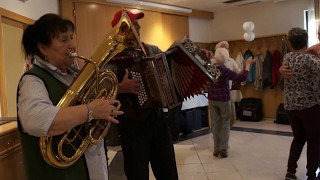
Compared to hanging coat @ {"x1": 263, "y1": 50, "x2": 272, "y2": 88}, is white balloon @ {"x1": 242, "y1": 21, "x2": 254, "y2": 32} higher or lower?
higher

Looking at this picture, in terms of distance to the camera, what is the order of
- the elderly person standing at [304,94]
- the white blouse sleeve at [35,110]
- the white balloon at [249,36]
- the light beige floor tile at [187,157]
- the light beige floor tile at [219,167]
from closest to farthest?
the white blouse sleeve at [35,110]
the elderly person standing at [304,94]
the light beige floor tile at [219,167]
the light beige floor tile at [187,157]
the white balloon at [249,36]

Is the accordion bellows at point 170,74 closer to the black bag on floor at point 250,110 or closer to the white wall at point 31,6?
the white wall at point 31,6

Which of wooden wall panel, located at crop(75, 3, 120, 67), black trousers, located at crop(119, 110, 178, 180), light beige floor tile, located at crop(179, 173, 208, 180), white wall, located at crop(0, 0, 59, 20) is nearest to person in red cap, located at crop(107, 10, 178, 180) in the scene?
black trousers, located at crop(119, 110, 178, 180)

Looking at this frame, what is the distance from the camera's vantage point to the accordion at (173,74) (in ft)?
4.99

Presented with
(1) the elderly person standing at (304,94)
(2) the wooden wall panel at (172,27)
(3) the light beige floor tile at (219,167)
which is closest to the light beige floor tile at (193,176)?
(3) the light beige floor tile at (219,167)

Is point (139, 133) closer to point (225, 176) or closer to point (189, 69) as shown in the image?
point (189, 69)

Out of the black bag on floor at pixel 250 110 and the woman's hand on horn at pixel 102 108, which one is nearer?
the woman's hand on horn at pixel 102 108

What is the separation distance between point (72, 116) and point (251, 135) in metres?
4.00

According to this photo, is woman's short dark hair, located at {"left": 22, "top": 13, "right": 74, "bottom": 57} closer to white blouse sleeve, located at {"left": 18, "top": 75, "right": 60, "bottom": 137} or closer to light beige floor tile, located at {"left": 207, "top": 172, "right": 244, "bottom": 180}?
white blouse sleeve, located at {"left": 18, "top": 75, "right": 60, "bottom": 137}

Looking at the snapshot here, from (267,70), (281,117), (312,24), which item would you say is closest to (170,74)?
(281,117)

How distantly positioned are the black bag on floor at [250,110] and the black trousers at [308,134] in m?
3.33

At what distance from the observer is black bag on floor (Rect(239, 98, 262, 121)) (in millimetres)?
5773

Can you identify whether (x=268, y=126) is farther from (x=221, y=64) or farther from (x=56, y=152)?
(x=56, y=152)

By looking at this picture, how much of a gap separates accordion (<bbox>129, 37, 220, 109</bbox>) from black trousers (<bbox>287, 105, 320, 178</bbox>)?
3.69ft
